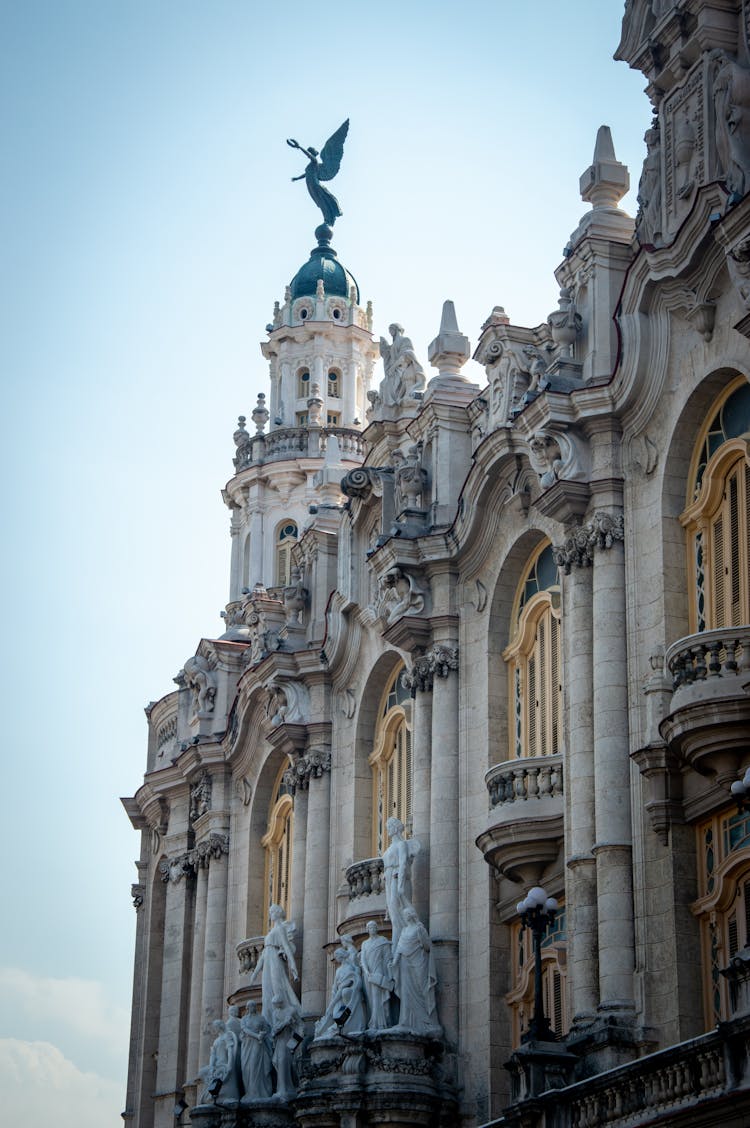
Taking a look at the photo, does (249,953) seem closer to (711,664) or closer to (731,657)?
(711,664)

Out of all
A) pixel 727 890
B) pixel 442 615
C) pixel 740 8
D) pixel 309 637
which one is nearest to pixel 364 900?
pixel 442 615

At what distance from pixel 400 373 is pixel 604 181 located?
28.4 feet

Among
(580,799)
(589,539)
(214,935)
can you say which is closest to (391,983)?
(580,799)

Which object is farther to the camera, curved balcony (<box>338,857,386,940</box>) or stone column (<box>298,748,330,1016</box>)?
stone column (<box>298,748,330,1016</box>)

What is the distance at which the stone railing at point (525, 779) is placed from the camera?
31.0m

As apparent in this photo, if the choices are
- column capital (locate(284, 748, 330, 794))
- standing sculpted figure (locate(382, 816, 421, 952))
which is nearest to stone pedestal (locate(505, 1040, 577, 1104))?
standing sculpted figure (locate(382, 816, 421, 952))

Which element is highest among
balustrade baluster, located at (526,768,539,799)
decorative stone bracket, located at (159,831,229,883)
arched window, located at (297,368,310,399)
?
arched window, located at (297,368,310,399)

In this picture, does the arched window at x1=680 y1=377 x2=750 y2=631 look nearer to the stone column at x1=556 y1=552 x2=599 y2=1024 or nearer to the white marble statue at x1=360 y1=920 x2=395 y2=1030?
the stone column at x1=556 y1=552 x2=599 y2=1024

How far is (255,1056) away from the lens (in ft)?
121

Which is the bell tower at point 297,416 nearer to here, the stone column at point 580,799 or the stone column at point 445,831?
the stone column at point 445,831

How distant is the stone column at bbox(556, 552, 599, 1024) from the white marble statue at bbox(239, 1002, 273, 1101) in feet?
30.8

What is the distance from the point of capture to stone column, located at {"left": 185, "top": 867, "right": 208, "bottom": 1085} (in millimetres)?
45031

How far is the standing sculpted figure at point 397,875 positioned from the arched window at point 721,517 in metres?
7.55

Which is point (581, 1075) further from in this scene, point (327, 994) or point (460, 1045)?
point (327, 994)
